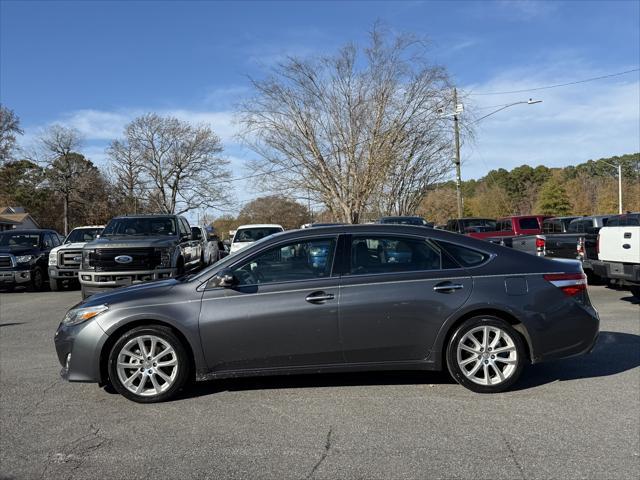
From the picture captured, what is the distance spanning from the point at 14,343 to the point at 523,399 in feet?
23.3

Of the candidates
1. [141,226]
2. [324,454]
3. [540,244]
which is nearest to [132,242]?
[141,226]

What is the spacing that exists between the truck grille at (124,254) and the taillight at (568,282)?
26.7 feet

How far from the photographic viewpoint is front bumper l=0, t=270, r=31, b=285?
15562 millimetres

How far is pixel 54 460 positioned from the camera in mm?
3893

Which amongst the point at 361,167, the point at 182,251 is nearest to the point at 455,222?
the point at 361,167

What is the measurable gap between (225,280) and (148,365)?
106 cm

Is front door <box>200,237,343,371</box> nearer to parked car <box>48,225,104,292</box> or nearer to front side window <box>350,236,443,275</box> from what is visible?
front side window <box>350,236,443,275</box>

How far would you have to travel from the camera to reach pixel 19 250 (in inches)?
628

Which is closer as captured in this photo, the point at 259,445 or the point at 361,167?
the point at 259,445

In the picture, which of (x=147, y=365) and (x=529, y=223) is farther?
(x=529, y=223)

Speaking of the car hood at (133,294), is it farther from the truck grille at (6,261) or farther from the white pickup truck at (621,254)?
the truck grille at (6,261)

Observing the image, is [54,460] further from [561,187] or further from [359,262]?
[561,187]

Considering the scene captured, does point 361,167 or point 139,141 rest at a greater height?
point 139,141

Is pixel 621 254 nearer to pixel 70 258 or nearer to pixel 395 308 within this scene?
pixel 395 308
